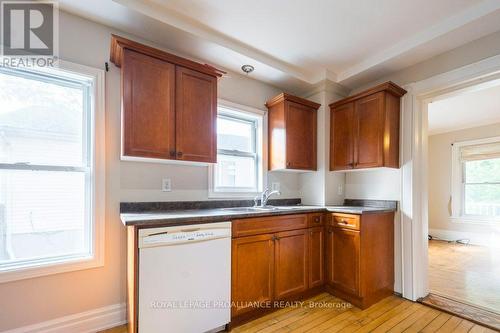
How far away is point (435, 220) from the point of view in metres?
5.69

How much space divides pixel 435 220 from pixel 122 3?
7.04m

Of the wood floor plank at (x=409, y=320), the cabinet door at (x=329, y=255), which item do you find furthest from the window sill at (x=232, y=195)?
the wood floor plank at (x=409, y=320)

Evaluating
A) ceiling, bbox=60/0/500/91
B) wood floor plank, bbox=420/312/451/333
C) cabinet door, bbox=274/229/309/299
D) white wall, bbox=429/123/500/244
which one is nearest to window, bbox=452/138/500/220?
white wall, bbox=429/123/500/244

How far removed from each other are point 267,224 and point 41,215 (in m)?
1.81

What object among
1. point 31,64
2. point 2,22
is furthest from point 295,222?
point 2,22

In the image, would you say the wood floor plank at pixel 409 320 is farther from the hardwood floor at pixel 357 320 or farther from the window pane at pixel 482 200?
the window pane at pixel 482 200

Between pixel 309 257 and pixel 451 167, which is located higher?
pixel 451 167

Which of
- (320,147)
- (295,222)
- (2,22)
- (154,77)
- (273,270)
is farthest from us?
(320,147)

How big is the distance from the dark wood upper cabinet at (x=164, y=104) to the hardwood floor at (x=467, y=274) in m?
3.01

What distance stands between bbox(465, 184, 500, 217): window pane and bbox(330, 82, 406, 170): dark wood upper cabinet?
13.3 feet

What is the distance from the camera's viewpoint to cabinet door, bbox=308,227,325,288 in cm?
257

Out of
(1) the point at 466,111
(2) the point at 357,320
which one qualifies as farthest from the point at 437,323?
(1) the point at 466,111

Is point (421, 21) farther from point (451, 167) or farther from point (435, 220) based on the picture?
point (435, 220)

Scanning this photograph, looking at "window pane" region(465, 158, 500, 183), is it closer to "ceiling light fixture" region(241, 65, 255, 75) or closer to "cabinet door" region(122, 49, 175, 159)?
"ceiling light fixture" region(241, 65, 255, 75)
